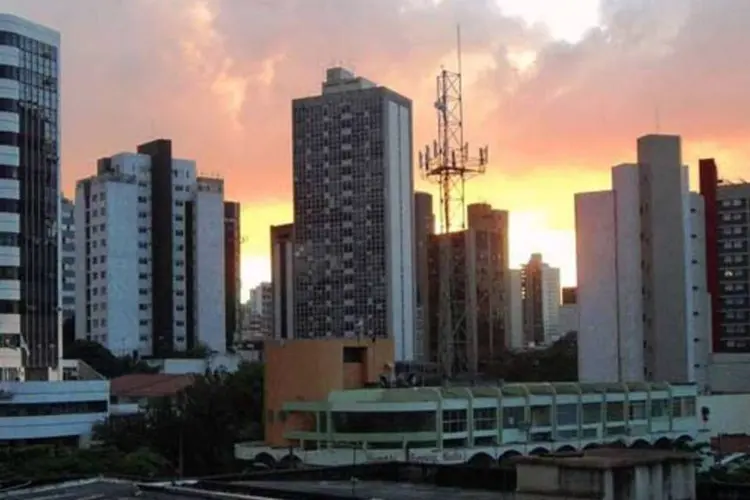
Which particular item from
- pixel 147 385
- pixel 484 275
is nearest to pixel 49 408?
pixel 147 385

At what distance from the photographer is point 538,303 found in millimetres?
128500

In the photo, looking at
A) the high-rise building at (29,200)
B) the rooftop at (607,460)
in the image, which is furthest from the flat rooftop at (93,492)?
the high-rise building at (29,200)

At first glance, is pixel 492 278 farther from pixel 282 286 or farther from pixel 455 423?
pixel 455 423

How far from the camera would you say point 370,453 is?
3900 centimetres

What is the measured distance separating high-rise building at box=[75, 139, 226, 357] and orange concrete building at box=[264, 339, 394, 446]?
45.8 metres

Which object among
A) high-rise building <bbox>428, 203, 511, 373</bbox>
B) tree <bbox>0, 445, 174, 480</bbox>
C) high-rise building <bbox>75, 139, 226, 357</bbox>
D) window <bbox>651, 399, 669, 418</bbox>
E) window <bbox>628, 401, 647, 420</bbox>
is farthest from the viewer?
high-rise building <bbox>428, 203, 511, 373</bbox>

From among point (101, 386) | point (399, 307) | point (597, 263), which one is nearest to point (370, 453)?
point (101, 386)

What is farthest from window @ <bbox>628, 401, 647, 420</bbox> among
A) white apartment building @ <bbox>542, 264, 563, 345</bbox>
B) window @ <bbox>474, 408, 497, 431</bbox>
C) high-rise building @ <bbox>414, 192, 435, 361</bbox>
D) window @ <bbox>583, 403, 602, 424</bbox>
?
white apartment building @ <bbox>542, 264, 563, 345</bbox>

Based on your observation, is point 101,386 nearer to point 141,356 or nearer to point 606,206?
point 606,206

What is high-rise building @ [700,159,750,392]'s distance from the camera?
71250 mm

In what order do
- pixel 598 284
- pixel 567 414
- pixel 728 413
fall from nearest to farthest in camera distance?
1. pixel 567 414
2. pixel 728 413
3. pixel 598 284

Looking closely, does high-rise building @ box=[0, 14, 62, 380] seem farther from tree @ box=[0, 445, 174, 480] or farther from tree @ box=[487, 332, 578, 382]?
tree @ box=[487, 332, 578, 382]

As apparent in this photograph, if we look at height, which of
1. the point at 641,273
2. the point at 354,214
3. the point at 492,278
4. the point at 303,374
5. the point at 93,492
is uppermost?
the point at 354,214

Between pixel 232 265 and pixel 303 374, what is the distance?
5960cm
